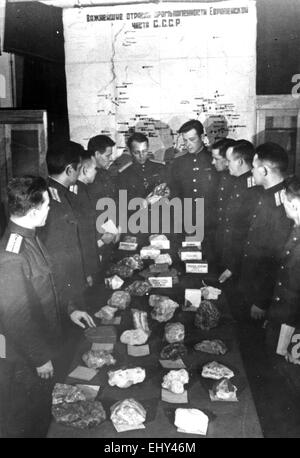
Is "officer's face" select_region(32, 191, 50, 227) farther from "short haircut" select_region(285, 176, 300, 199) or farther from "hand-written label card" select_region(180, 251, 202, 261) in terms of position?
"hand-written label card" select_region(180, 251, 202, 261)

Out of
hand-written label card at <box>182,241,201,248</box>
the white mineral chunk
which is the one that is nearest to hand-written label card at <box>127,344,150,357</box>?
the white mineral chunk

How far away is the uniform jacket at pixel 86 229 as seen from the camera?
305cm

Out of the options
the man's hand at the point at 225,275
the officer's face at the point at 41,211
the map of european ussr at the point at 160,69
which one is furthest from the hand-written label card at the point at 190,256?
the map of european ussr at the point at 160,69

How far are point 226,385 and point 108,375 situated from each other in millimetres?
460

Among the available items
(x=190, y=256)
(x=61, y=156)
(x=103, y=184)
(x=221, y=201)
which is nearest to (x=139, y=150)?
(x=103, y=184)

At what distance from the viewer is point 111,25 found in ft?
14.9

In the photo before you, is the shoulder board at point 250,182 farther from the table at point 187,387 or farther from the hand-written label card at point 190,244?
the table at point 187,387

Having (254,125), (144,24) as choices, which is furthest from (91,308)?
(144,24)

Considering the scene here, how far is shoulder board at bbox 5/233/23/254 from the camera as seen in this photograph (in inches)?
74.2

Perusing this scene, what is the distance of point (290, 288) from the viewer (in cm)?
221

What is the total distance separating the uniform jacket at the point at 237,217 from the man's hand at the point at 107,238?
0.91 metres

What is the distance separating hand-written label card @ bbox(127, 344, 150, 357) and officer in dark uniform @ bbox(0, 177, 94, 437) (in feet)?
1.23

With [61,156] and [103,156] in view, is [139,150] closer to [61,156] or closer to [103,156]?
[103,156]

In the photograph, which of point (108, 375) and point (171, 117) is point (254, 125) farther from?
point (108, 375)
